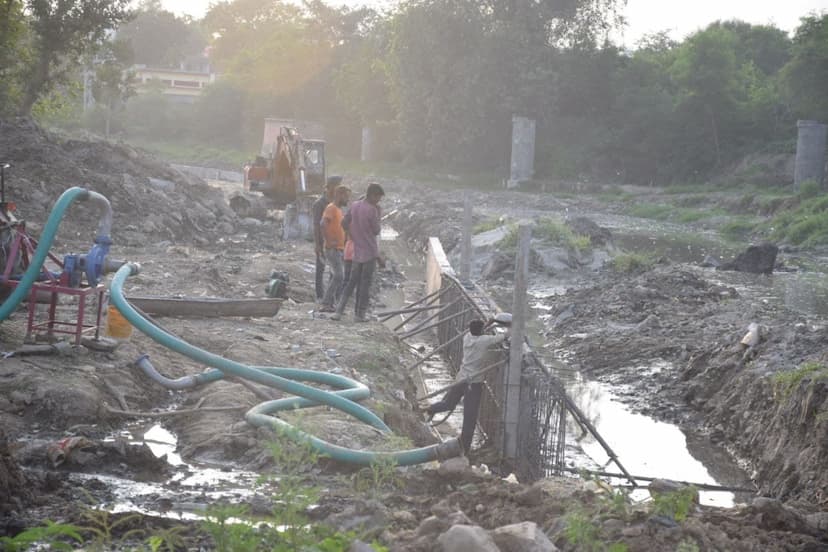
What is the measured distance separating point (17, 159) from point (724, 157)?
3379 cm

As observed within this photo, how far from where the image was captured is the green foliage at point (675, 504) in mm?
5727

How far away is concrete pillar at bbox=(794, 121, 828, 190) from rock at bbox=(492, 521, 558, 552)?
36.0 metres

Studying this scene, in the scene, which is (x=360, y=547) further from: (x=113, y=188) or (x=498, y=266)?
(x=113, y=188)

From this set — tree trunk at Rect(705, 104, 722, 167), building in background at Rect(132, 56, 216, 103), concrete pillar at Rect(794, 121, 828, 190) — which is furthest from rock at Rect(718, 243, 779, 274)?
building in background at Rect(132, 56, 216, 103)

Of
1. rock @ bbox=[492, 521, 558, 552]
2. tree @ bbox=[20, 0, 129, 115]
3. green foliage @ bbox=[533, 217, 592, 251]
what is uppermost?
tree @ bbox=[20, 0, 129, 115]

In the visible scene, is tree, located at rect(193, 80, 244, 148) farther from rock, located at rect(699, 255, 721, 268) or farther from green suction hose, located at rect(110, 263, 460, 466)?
green suction hose, located at rect(110, 263, 460, 466)

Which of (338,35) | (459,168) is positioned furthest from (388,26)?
(338,35)

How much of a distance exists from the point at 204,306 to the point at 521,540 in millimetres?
7427

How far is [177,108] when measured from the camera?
2771 inches

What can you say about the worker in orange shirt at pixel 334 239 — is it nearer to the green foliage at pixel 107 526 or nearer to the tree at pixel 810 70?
the green foliage at pixel 107 526

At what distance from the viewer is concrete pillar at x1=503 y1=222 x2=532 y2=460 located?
9.13 metres

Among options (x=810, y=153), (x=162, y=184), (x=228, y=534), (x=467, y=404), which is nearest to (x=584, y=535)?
(x=228, y=534)

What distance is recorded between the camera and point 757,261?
83.4ft

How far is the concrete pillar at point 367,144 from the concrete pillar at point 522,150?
38.5 feet
